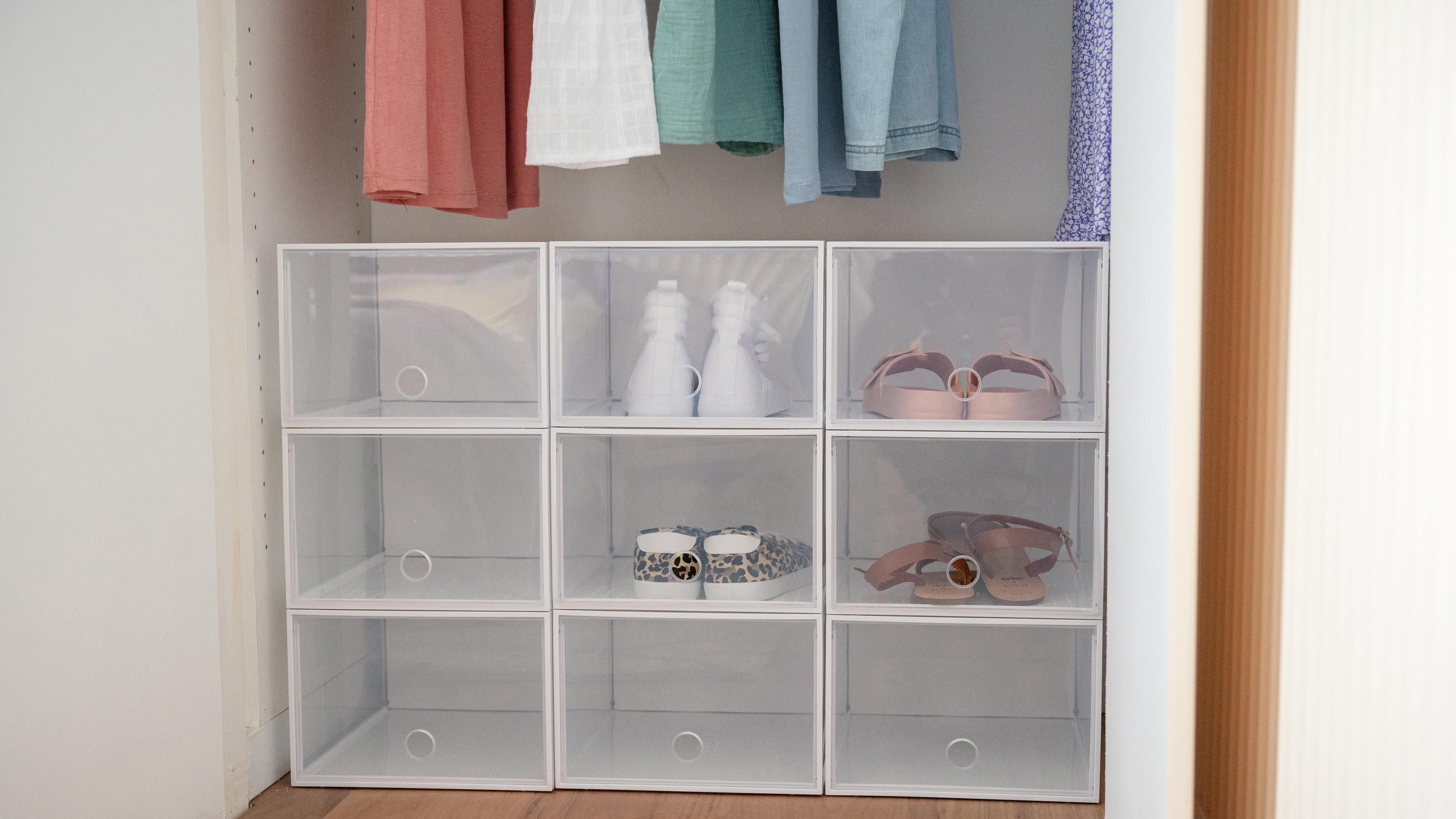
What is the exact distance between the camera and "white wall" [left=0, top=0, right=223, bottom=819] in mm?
1528

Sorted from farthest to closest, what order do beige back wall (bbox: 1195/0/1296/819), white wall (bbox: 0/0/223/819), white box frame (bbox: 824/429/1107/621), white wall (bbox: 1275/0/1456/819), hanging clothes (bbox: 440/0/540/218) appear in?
1. hanging clothes (bbox: 440/0/540/218)
2. white box frame (bbox: 824/429/1107/621)
3. white wall (bbox: 0/0/223/819)
4. beige back wall (bbox: 1195/0/1296/819)
5. white wall (bbox: 1275/0/1456/819)

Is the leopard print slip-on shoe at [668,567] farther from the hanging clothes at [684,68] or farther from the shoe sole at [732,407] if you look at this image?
the hanging clothes at [684,68]

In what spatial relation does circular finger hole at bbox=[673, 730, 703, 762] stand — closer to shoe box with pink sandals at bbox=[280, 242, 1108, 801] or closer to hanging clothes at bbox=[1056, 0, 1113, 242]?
shoe box with pink sandals at bbox=[280, 242, 1108, 801]

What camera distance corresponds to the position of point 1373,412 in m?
1.00

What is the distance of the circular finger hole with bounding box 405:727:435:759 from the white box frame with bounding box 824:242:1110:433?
3.21ft

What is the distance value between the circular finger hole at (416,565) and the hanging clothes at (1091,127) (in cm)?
129

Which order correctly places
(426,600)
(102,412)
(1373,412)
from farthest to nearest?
(426,600), (102,412), (1373,412)

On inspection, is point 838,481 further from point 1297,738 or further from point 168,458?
point 168,458

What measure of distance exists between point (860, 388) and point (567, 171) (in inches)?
31.7

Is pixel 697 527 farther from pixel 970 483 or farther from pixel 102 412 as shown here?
pixel 102 412

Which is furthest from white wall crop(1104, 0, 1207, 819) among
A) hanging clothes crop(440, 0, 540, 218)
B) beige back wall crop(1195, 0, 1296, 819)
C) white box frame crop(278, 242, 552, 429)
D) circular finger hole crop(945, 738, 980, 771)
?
hanging clothes crop(440, 0, 540, 218)

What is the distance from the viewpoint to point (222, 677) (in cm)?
163

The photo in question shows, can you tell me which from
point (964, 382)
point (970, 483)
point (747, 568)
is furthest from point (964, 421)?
point (747, 568)

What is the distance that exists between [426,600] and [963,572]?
0.97 meters
